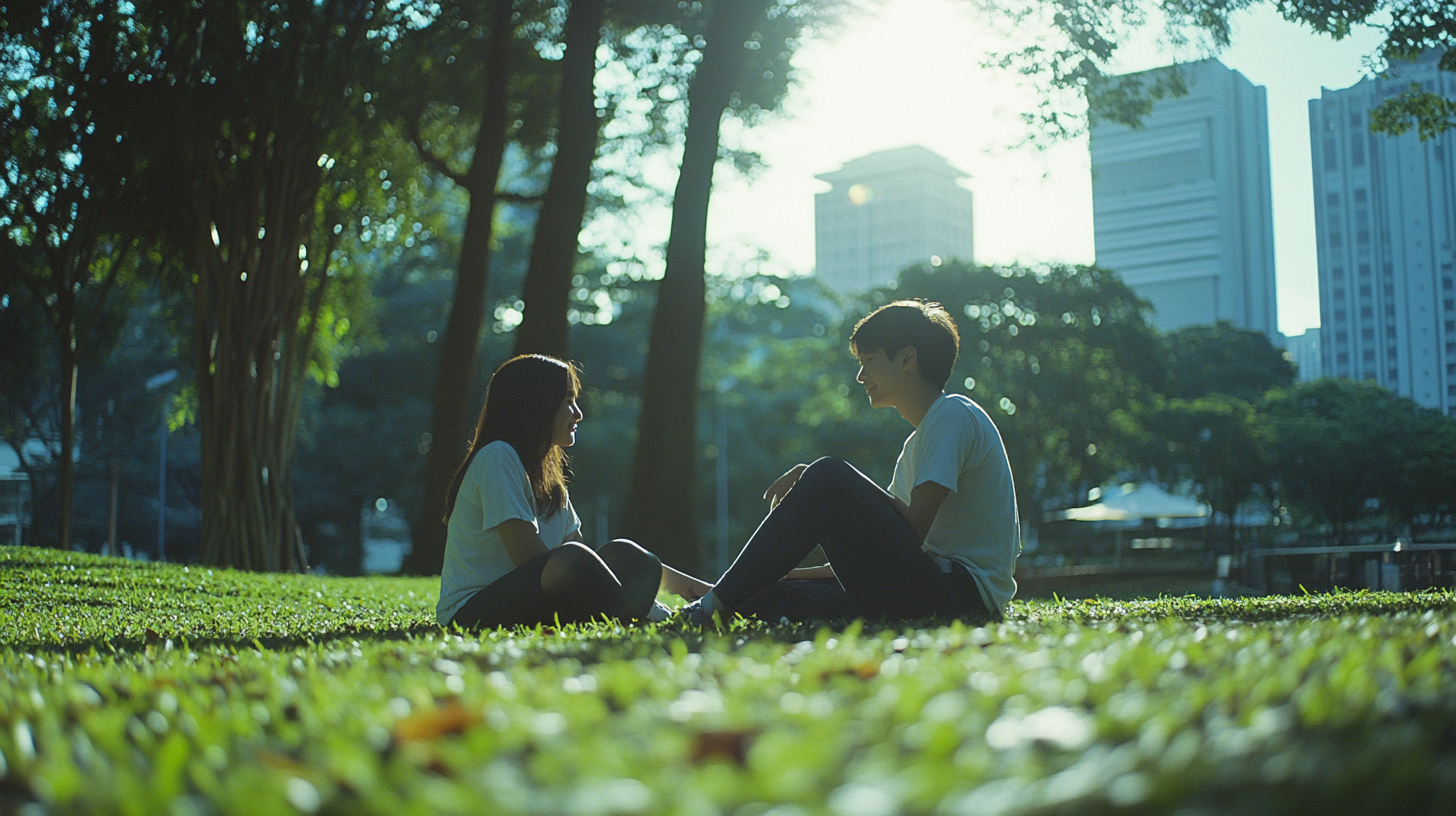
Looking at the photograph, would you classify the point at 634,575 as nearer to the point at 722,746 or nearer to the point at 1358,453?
the point at 722,746

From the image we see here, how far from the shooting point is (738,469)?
41375 millimetres

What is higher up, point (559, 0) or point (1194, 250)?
Result: point (1194, 250)

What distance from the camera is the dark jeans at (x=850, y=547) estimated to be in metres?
4.27

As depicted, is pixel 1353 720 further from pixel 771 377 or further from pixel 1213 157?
pixel 1213 157

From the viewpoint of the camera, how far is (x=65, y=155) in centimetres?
1387

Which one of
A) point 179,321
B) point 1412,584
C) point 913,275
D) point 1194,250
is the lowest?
point 1412,584

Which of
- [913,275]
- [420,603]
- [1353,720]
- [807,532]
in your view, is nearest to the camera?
[1353,720]

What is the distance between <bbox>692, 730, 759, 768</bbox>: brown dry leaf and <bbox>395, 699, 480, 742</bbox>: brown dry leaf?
0.36m

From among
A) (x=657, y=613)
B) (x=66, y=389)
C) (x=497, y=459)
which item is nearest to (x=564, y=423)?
(x=497, y=459)

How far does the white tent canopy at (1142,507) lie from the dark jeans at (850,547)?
99.6ft

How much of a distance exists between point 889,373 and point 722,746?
10.6ft

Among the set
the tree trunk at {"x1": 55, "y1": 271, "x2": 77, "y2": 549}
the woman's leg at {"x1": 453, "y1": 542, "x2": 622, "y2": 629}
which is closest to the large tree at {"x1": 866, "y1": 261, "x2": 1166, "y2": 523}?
the tree trunk at {"x1": 55, "y1": 271, "x2": 77, "y2": 549}

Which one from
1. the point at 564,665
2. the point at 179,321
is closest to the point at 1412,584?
the point at 564,665

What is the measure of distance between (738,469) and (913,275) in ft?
36.3
